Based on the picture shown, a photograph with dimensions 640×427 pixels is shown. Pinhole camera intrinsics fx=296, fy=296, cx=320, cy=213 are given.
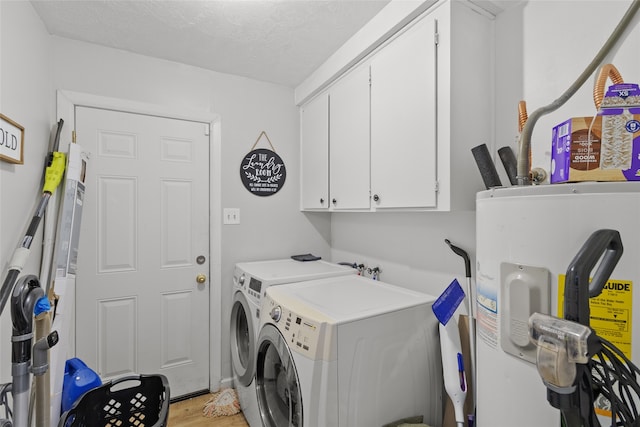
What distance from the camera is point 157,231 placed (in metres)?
2.14

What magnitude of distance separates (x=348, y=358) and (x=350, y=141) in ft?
4.24

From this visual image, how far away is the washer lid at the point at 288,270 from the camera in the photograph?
184 cm

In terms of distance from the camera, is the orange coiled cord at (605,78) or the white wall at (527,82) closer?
the orange coiled cord at (605,78)

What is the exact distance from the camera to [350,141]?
193 centimetres

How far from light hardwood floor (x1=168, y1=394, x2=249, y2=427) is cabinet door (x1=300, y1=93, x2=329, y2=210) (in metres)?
1.57

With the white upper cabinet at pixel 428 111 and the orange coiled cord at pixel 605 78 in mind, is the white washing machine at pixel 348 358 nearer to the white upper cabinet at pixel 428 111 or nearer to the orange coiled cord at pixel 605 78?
the white upper cabinet at pixel 428 111

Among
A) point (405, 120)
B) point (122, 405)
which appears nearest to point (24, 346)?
point (122, 405)

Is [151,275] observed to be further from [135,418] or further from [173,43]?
[173,43]

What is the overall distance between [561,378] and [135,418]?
1.83 meters

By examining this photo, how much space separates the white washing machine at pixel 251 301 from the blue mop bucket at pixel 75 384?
2.57ft

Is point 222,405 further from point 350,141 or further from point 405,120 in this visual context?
point 405,120

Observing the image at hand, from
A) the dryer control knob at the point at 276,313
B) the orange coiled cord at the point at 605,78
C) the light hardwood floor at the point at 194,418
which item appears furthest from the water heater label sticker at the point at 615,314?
the light hardwood floor at the point at 194,418

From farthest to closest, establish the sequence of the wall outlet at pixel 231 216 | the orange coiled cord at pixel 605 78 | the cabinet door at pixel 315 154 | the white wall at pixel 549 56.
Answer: the wall outlet at pixel 231 216 → the cabinet door at pixel 315 154 → the white wall at pixel 549 56 → the orange coiled cord at pixel 605 78

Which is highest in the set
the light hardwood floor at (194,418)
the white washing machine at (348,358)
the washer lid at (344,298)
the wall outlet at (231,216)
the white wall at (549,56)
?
the white wall at (549,56)
